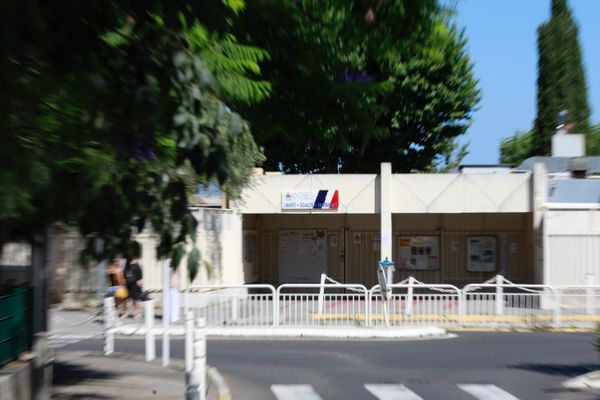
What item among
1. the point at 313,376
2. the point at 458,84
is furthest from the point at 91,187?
the point at 458,84

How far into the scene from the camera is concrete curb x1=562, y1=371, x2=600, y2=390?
30.7 ft

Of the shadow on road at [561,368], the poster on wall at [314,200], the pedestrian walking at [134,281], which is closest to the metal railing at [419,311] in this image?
the shadow on road at [561,368]

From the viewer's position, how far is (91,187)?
5957mm

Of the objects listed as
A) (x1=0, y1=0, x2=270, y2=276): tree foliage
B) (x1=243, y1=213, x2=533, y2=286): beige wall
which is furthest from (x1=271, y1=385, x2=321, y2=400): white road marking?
(x1=243, y1=213, x2=533, y2=286): beige wall

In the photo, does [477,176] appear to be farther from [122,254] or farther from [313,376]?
[122,254]

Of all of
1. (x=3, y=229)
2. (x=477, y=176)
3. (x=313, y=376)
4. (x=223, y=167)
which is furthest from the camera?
(x=477, y=176)

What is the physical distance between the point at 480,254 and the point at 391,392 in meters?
16.1

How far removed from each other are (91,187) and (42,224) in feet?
4.64

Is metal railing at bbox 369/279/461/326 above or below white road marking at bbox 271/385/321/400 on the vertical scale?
above

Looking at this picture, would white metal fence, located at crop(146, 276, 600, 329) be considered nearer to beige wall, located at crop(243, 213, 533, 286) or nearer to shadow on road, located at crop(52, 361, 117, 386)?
shadow on road, located at crop(52, 361, 117, 386)

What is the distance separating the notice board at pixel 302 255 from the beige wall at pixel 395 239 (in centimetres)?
26

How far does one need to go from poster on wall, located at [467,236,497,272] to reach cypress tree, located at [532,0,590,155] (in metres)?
20.0

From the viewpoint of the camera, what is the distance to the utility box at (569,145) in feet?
81.3

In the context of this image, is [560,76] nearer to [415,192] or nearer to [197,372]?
[415,192]
